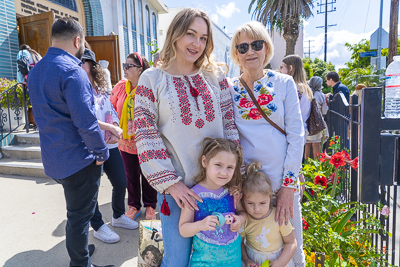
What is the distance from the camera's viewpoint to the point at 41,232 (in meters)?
3.34

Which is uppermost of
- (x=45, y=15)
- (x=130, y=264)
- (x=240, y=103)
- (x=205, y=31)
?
(x=45, y=15)

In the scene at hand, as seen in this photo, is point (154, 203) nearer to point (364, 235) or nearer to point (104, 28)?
point (364, 235)

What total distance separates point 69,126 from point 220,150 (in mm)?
1221

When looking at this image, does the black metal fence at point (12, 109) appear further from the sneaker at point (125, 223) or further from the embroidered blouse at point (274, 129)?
the embroidered blouse at point (274, 129)

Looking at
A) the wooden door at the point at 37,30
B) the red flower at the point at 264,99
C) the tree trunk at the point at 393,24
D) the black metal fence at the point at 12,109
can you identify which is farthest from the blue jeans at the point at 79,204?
the tree trunk at the point at 393,24

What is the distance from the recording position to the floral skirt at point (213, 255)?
5.42ft

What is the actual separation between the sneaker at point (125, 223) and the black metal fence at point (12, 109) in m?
4.30

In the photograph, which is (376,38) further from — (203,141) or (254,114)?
(203,141)

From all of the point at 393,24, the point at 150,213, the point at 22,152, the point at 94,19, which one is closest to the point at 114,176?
the point at 150,213

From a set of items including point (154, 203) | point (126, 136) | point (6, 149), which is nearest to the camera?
point (126, 136)

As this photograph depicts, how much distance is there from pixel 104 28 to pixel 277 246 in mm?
10407

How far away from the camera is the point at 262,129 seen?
5.95ft

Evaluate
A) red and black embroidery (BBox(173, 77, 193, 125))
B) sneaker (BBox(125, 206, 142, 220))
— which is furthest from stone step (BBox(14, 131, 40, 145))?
red and black embroidery (BBox(173, 77, 193, 125))

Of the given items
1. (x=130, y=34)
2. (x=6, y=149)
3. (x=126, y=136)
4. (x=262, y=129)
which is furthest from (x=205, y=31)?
(x=130, y=34)
